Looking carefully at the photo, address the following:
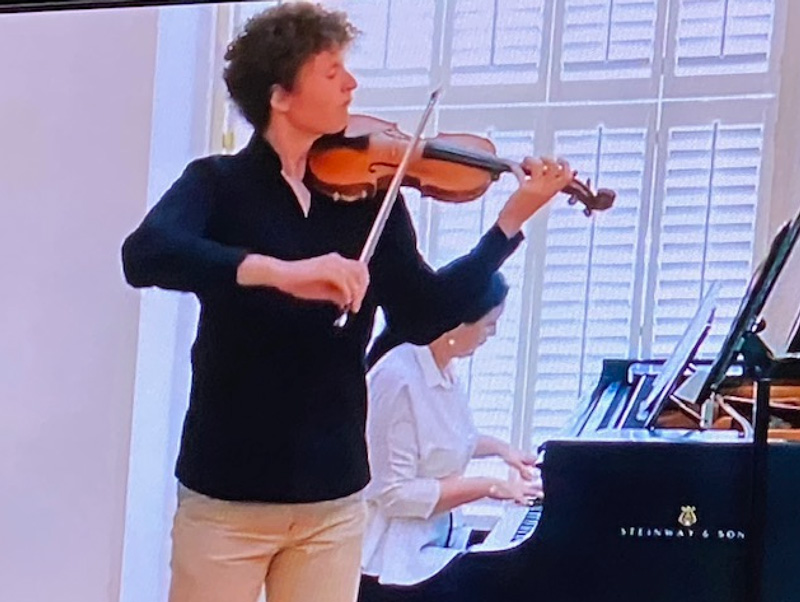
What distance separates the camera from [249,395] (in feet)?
5.39

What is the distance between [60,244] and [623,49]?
812mm

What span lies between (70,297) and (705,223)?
33.9 inches

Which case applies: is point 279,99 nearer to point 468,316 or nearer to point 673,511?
point 468,316

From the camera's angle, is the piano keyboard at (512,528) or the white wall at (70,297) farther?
the white wall at (70,297)

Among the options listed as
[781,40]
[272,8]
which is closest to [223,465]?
[272,8]

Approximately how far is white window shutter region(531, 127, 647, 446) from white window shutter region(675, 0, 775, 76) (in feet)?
0.37

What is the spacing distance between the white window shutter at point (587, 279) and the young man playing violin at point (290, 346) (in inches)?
1.7

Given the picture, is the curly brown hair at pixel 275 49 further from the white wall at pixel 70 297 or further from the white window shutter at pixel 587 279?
the white window shutter at pixel 587 279

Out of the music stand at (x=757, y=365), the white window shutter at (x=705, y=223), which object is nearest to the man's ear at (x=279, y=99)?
the white window shutter at (x=705, y=223)

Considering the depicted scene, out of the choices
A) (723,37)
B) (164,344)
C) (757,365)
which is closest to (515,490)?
(757,365)

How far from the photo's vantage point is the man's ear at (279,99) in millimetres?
1687

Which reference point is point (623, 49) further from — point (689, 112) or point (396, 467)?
point (396, 467)

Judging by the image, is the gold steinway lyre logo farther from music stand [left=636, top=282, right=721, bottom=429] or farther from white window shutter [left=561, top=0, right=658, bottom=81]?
white window shutter [left=561, top=0, right=658, bottom=81]

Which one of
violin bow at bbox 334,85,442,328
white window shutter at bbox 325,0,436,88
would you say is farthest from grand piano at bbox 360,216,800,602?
white window shutter at bbox 325,0,436,88
